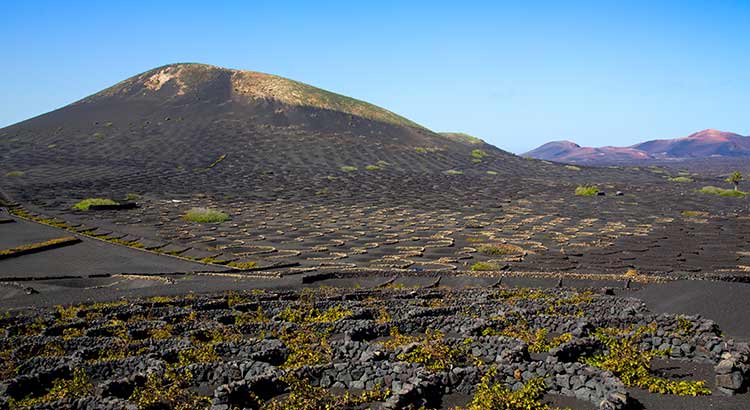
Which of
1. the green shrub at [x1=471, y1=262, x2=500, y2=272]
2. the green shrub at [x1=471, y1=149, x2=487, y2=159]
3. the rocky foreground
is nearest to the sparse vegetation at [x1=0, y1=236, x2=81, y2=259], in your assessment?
the rocky foreground

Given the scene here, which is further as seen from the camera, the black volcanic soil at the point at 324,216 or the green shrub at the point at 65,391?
the black volcanic soil at the point at 324,216

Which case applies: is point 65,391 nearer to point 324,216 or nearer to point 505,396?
point 505,396

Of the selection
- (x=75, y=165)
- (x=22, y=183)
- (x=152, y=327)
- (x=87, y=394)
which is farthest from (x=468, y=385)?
(x=75, y=165)

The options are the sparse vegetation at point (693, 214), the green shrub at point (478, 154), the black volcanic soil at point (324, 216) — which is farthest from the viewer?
the green shrub at point (478, 154)

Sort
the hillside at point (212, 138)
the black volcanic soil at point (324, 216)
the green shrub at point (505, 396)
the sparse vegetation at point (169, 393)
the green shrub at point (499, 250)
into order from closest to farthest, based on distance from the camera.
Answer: the green shrub at point (505, 396)
the sparse vegetation at point (169, 393)
the black volcanic soil at point (324, 216)
the green shrub at point (499, 250)
the hillside at point (212, 138)

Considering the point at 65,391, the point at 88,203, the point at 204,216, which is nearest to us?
the point at 65,391

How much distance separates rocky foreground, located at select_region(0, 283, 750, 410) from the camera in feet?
48.2

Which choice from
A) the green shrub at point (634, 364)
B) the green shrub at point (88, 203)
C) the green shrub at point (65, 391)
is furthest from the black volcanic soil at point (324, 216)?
the green shrub at point (65, 391)

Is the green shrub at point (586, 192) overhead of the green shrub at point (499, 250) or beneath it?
overhead

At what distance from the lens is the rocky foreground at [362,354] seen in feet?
48.2

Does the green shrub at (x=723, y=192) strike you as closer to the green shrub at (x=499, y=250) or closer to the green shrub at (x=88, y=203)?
the green shrub at (x=499, y=250)

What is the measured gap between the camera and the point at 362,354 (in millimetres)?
18047

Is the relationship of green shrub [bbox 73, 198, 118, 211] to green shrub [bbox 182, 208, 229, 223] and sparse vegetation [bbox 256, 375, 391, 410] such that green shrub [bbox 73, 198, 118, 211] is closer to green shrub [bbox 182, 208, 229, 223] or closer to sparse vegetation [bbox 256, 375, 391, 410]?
green shrub [bbox 182, 208, 229, 223]

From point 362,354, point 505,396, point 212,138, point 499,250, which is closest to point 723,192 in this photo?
point 499,250
